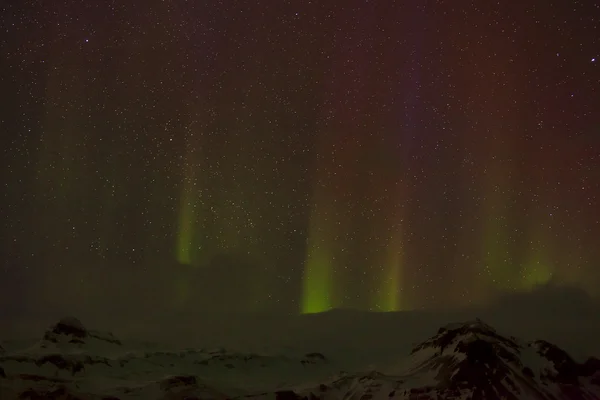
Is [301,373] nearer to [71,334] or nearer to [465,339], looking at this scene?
[465,339]

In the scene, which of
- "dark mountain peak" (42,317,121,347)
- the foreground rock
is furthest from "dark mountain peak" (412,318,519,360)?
"dark mountain peak" (42,317,121,347)

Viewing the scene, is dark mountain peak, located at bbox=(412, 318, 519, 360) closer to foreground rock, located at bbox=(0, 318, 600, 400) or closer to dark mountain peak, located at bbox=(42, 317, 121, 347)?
foreground rock, located at bbox=(0, 318, 600, 400)

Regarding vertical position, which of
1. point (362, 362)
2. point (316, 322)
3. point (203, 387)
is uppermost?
point (316, 322)

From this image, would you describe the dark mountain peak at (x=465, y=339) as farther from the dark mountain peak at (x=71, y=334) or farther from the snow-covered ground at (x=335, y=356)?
the dark mountain peak at (x=71, y=334)

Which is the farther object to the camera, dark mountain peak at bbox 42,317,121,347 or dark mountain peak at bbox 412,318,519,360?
dark mountain peak at bbox 42,317,121,347

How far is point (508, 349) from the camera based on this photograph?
312 inches

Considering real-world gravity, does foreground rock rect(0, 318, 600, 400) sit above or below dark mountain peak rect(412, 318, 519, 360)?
below

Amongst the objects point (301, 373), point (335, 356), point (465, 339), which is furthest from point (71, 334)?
point (465, 339)

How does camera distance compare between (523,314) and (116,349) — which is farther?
(116,349)

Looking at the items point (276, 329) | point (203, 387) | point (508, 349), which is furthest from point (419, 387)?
point (203, 387)

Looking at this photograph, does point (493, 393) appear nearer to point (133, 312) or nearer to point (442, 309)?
point (442, 309)

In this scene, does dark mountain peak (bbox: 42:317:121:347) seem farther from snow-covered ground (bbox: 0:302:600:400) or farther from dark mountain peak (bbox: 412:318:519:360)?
dark mountain peak (bbox: 412:318:519:360)

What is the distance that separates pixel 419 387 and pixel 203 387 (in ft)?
10.6

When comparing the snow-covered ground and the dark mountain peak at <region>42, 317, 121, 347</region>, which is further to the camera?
the dark mountain peak at <region>42, 317, 121, 347</region>
